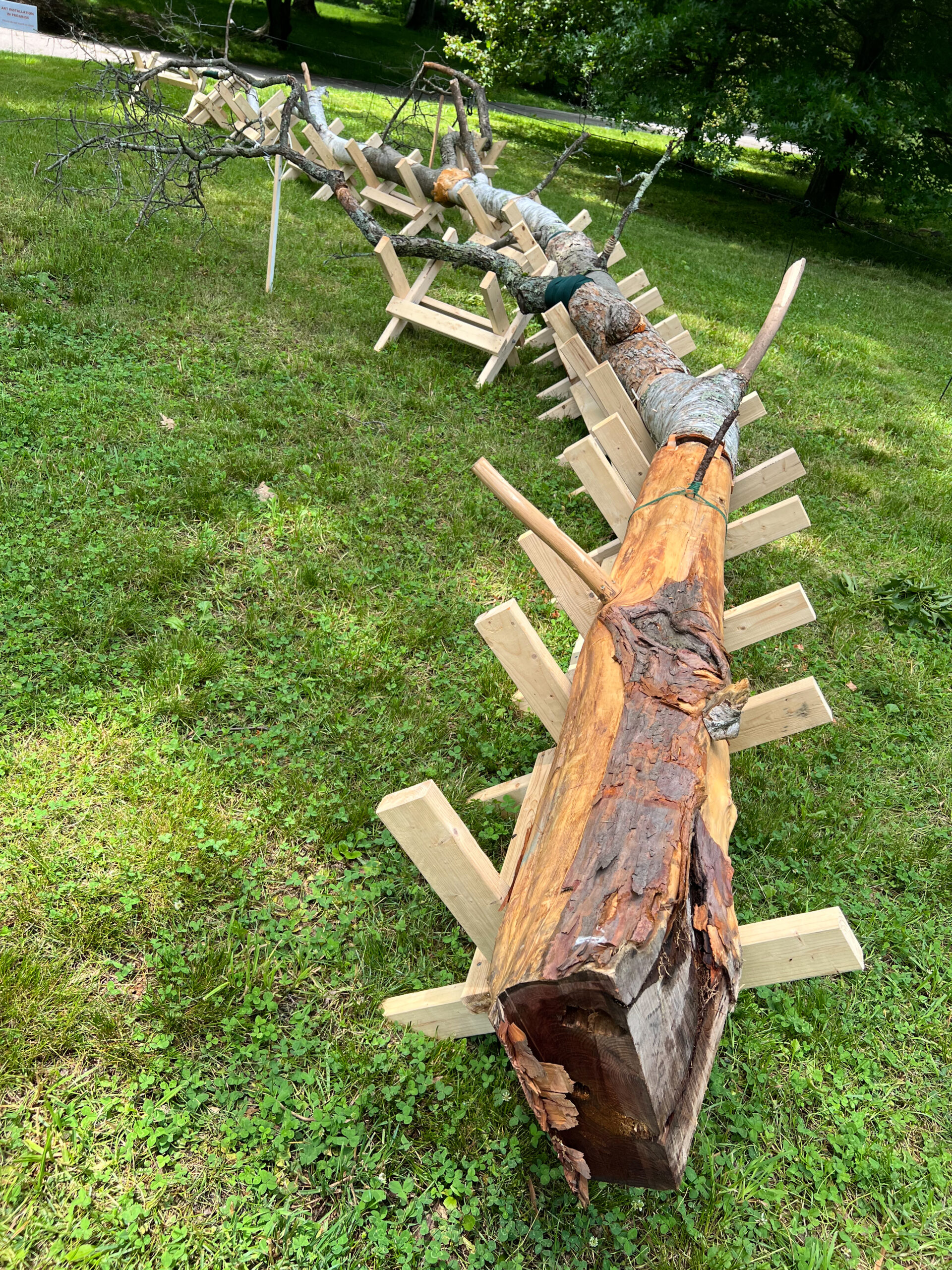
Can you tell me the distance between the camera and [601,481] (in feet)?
9.64

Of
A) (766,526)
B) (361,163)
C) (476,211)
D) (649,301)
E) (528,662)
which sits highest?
(361,163)

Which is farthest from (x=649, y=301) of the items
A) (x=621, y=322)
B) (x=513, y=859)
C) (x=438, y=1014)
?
(x=438, y=1014)

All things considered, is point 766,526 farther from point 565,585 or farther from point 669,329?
point 669,329

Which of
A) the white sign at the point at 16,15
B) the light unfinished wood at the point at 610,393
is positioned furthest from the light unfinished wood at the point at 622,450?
the white sign at the point at 16,15

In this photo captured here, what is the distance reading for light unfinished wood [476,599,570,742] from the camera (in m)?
2.01

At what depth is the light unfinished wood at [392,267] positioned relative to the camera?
5125 millimetres

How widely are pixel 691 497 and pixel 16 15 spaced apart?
6.76 m

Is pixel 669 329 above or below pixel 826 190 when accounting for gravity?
below

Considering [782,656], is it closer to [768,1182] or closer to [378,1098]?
[768,1182]

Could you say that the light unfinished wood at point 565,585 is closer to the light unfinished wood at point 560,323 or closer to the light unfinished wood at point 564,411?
the light unfinished wood at point 560,323

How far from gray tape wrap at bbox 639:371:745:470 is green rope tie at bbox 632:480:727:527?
23.8 inches

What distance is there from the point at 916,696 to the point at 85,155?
896 centimetres

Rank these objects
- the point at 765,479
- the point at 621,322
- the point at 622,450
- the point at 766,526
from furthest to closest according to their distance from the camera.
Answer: the point at 621,322
the point at 765,479
the point at 622,450
the point at 766,526

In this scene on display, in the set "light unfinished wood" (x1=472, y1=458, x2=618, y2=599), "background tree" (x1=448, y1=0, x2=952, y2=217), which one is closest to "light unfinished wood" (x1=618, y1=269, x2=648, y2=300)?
"light unfinished wood" (x1=472, y1=458, x2=618, y2=599)
